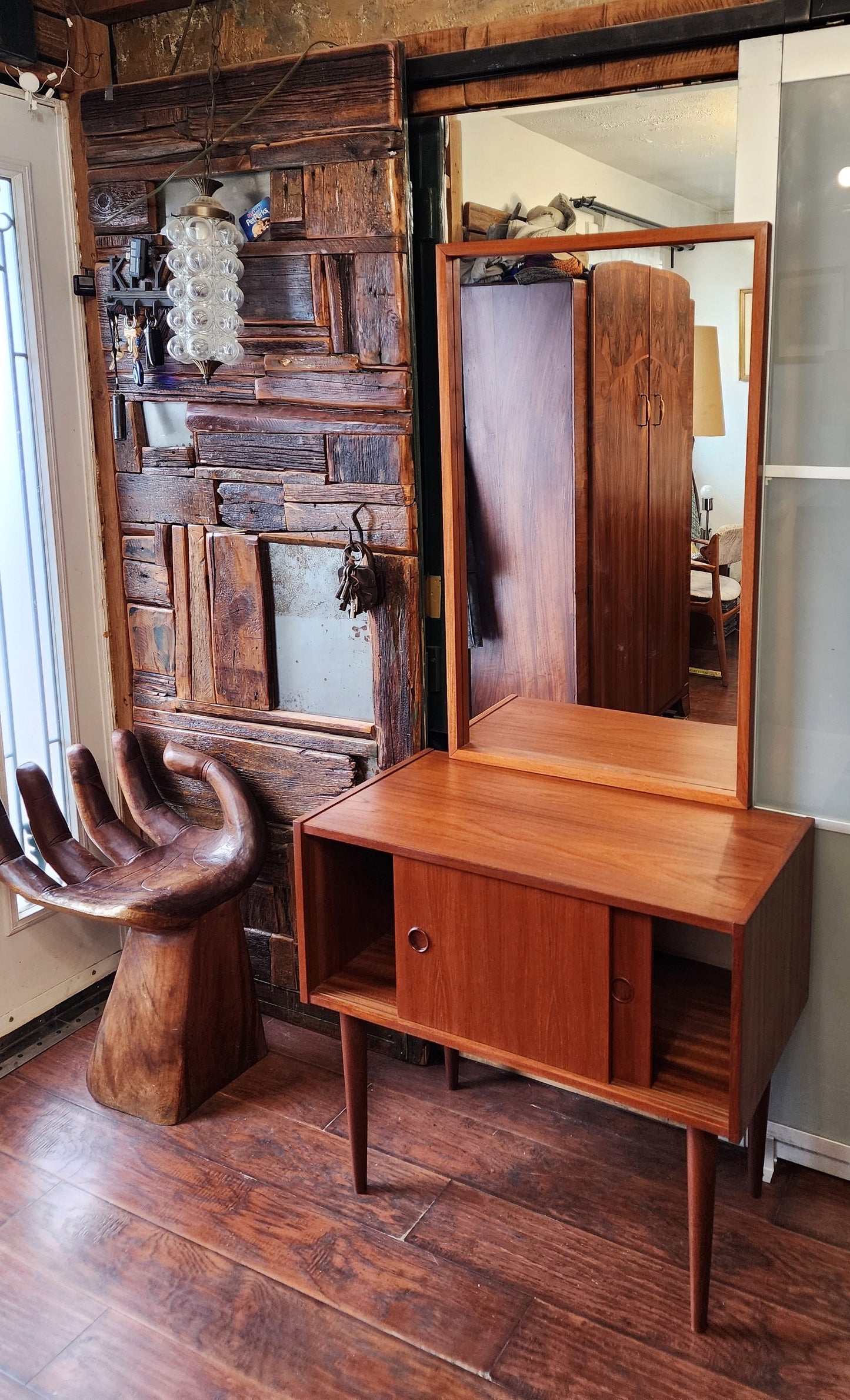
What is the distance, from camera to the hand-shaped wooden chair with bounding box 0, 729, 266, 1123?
2.47 metres

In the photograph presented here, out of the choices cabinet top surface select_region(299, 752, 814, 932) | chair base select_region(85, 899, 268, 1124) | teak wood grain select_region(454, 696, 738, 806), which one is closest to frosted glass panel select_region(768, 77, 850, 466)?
teak wood grain select_region(454, 696, 738, 806)

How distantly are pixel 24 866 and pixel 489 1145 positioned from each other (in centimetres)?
119

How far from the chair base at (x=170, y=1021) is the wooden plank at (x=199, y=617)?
551mm

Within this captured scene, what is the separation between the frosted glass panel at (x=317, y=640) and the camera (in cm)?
256

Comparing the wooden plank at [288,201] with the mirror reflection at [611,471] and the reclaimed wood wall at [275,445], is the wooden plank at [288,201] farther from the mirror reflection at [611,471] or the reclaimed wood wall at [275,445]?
the mirror reflection at [611,471]

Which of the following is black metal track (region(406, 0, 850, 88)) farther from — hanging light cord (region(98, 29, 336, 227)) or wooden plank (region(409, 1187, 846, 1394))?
wooden plank (region(409, 1187, 846, 1394))

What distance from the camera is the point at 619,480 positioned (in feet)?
6.89

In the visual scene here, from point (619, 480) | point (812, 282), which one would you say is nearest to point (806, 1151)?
point (619, 480)

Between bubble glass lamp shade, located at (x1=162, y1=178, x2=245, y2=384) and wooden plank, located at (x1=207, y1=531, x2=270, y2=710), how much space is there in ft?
1.48

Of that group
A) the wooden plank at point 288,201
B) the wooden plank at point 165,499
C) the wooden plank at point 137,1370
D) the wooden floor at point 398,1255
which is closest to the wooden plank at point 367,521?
the wooden plank at point 165,499

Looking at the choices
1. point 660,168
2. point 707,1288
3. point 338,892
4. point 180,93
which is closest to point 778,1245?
point 707,1288

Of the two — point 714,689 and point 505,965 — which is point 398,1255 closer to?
point 505,965

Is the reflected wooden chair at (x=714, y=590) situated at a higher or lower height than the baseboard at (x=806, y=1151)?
higher

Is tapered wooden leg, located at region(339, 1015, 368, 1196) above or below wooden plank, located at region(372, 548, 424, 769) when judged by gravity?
below
